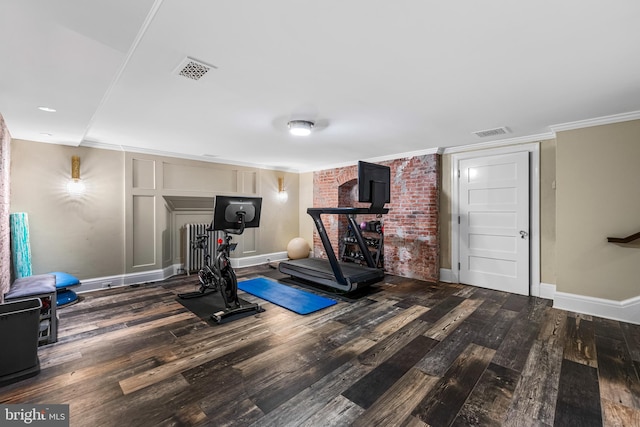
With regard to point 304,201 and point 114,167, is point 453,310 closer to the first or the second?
point 304,201

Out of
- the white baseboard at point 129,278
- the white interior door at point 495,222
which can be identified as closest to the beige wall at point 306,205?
the white baseboard at point 129,278

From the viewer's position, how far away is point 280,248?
6.77 meters

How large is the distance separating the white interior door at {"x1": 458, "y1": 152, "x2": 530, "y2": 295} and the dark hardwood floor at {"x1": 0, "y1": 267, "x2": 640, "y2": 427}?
832 millimetres

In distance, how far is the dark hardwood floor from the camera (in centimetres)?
167

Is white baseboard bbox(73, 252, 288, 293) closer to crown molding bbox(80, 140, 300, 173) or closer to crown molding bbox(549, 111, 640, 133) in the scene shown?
crown molding bbox(80, 140, 300, 173)

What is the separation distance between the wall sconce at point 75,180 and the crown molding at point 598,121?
654cm

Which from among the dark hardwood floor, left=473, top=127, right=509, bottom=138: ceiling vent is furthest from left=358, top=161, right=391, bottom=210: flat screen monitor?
the dark hardwood floor

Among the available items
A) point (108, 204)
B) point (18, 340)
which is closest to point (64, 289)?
point (108, 204)

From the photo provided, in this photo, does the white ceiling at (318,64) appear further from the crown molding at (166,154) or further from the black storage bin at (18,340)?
the black storage bin at (18,340)

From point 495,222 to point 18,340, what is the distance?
5.54 m

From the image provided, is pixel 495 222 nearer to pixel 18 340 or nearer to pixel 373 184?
pixel 373 184

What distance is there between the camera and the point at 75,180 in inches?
157

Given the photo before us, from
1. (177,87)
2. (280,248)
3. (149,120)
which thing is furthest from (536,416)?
(280,248)

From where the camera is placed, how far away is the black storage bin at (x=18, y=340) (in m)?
1.97
